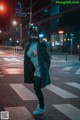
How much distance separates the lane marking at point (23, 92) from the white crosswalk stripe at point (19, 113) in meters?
1.41

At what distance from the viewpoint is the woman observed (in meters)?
6.96

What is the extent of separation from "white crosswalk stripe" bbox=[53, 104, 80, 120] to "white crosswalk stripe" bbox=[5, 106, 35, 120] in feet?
2.84

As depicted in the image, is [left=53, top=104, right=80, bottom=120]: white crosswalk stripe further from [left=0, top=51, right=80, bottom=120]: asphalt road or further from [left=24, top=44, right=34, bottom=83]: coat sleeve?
[left=24, top=44, right=34, bottom=83]: coat sleeve

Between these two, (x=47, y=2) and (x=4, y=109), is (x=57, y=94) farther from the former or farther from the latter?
Answer: (x=47, y=2)

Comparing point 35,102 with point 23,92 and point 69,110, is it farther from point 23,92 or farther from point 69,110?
point 23,92

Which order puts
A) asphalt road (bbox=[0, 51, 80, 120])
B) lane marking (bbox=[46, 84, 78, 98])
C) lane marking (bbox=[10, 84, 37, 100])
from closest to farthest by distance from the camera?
asphalt road (bbox=[0, 51, 80, 120]) → lane marking (bbox=[10, 84, 37, 100]) → lane marking (bbox=[46, 84, 78, 98])

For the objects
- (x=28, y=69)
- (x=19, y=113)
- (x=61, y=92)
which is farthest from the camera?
(x=61, y=92)

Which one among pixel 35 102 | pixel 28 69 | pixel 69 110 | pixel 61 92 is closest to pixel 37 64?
pixel 28 69

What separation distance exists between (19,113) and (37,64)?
4.08 ft

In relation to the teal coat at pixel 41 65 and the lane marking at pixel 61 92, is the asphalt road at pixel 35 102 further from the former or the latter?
the teal coat at pixel 41 65

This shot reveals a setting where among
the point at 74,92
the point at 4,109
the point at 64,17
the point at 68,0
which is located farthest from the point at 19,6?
the point at 4,109

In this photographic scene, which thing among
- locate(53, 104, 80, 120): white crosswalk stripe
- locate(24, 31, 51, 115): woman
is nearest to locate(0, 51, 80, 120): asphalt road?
locate(53, 104, 80, 120): white crosswalk stripe

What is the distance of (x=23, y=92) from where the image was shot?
1031 centimetres

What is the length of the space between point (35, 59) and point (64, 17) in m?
51.3
